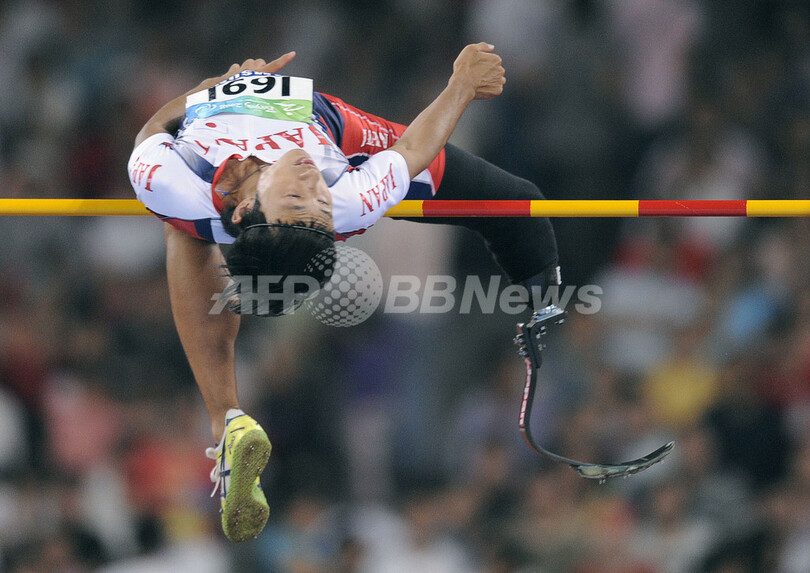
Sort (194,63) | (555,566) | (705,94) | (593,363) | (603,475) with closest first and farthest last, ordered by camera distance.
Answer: (603,475) < (555,566) < (593,363) < (705,94) < (194,63)

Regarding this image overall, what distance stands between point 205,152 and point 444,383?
10.5 ft

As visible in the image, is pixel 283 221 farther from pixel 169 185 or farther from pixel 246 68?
pixel 246 68

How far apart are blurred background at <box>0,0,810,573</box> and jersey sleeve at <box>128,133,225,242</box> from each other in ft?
9.02

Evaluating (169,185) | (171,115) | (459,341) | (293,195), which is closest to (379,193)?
(293,195)

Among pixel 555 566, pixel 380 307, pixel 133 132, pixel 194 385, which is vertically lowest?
pixel 555 566

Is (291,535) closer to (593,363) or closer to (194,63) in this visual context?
(593,363)

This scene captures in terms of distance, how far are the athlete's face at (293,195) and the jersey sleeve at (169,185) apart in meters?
0.15

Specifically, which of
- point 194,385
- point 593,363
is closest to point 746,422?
point 593,363

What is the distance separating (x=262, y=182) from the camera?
3.82 meters

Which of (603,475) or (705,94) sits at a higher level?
(705,94)

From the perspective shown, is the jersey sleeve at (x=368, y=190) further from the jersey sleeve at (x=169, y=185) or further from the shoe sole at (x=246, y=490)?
the shoe sole at (x=246, y=490)

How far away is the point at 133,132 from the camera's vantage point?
297 inches

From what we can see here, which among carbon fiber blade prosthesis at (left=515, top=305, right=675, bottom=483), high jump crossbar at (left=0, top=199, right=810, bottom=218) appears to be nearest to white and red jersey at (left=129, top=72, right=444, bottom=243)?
high jump crossbar at (left=0, top=199, right=810, bottom=218)

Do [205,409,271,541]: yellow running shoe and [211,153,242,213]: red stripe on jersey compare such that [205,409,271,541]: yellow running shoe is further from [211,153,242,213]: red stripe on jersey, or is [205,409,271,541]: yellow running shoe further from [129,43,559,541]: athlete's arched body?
[211,153,242,213]: red stripe on jersey
